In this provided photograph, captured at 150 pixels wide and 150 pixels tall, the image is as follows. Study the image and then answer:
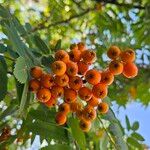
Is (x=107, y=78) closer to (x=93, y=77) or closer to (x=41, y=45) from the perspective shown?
(x=93, y=77)

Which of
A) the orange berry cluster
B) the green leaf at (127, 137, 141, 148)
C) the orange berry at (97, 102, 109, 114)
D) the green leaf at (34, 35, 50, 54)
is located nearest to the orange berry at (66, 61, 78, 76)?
the orange berry cluster

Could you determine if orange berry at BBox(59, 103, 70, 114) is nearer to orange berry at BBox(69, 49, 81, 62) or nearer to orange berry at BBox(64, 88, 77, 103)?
orange berry at BBox(64, 88, 77, 103)

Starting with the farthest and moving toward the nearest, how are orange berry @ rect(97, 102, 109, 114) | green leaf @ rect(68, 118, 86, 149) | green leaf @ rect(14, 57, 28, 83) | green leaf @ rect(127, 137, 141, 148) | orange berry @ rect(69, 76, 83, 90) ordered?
1. green leaf @ rect(127, 137, 141, 148)
2. green leaf @ rect(68, 118, 86, 149)
3. orange berry @ rect(97, 102, 109, 114)
4. orange berry @ rect(69, 76, 83, 90)
5. green leaf @ rect(14, 57, 28, 83)

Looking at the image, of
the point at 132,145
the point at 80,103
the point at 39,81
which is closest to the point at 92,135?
the point at 132,145

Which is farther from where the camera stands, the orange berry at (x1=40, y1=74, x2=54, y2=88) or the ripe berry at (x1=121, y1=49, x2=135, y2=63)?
the ripe berry at (x1=121, y1=49, x2=135, y2=63)

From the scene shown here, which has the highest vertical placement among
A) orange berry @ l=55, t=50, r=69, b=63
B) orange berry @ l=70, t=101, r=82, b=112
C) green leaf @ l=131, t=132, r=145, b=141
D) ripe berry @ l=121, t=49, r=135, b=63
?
green leaf @ l=131, t=132, r=145, b=141

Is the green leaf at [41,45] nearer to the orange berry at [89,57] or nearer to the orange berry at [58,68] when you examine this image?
the orange berry at [89,57]

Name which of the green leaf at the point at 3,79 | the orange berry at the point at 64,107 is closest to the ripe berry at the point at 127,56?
the orange berry at the point at 64,107
